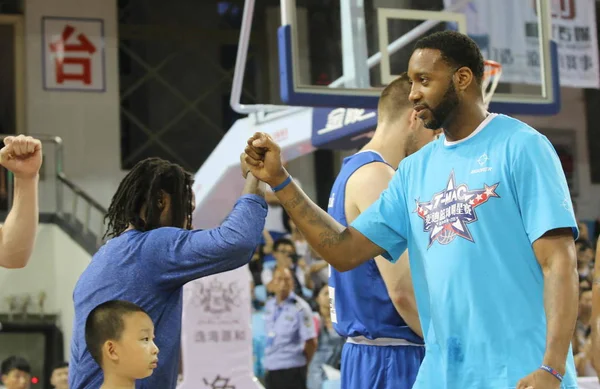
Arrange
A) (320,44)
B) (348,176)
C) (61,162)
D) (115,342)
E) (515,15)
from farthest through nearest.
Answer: (61,162) → (515,15) → (320,44) → (348,176) → (115,342)

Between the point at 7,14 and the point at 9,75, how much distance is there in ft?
2.93

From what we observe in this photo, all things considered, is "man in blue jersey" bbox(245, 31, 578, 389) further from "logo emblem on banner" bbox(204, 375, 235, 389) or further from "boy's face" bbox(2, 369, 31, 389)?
"boy's face" bbox(2, 369, 31, 389)

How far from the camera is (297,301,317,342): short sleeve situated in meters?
9.76

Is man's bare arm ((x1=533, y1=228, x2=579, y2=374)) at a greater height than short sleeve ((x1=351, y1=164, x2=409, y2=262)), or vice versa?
short sleeve ((x1=351, y1=164, x2=409, y2=262))

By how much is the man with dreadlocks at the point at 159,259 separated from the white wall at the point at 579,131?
13.9m

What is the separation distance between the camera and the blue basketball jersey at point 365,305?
408cm

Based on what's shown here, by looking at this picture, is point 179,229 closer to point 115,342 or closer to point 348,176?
point 115,342

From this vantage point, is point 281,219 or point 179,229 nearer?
point 179,229

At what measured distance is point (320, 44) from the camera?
700 centimetres

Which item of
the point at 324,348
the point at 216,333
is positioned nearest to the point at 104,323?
the point at 216,333

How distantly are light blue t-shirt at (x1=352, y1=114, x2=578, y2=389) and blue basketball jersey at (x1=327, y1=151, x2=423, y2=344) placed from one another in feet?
2.85

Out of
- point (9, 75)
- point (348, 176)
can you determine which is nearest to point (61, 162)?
point (9, 75)

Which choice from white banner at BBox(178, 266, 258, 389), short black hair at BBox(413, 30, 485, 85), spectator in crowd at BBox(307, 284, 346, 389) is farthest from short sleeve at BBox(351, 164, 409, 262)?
spectator in crowd at BBox(307, 284, 346, 389)

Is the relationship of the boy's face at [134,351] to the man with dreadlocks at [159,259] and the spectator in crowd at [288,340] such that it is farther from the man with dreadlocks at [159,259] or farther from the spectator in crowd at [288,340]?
the spectator in crowd at [288,340]
